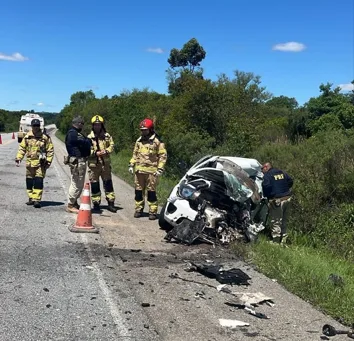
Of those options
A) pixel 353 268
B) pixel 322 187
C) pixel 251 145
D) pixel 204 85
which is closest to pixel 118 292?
pixel 353 268

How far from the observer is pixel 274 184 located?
9.06m

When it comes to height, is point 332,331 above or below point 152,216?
below

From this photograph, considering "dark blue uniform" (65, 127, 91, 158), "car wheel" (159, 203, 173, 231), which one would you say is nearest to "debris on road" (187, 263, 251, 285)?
"car wheel" (159, 203, 173, 231)

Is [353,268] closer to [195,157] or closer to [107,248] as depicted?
[107,248]

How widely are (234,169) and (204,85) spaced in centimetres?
1464

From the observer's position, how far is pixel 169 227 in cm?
889

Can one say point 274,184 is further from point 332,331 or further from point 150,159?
point 332,331

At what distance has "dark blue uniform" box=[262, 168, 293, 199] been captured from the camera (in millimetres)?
9016

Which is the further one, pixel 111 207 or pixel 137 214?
pixel 111 207

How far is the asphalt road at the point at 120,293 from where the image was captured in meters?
4.36

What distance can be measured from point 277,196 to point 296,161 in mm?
4885

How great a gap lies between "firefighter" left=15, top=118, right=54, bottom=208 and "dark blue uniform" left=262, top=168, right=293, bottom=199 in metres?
4.72

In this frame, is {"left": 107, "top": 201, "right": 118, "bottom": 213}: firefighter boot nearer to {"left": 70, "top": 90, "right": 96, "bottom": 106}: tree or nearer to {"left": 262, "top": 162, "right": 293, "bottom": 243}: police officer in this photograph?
{"left": 262, "top": 162, "right": 293, "bottom": 243}: police officer

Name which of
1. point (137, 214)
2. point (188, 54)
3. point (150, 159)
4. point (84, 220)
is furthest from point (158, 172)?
point (188, 54)
